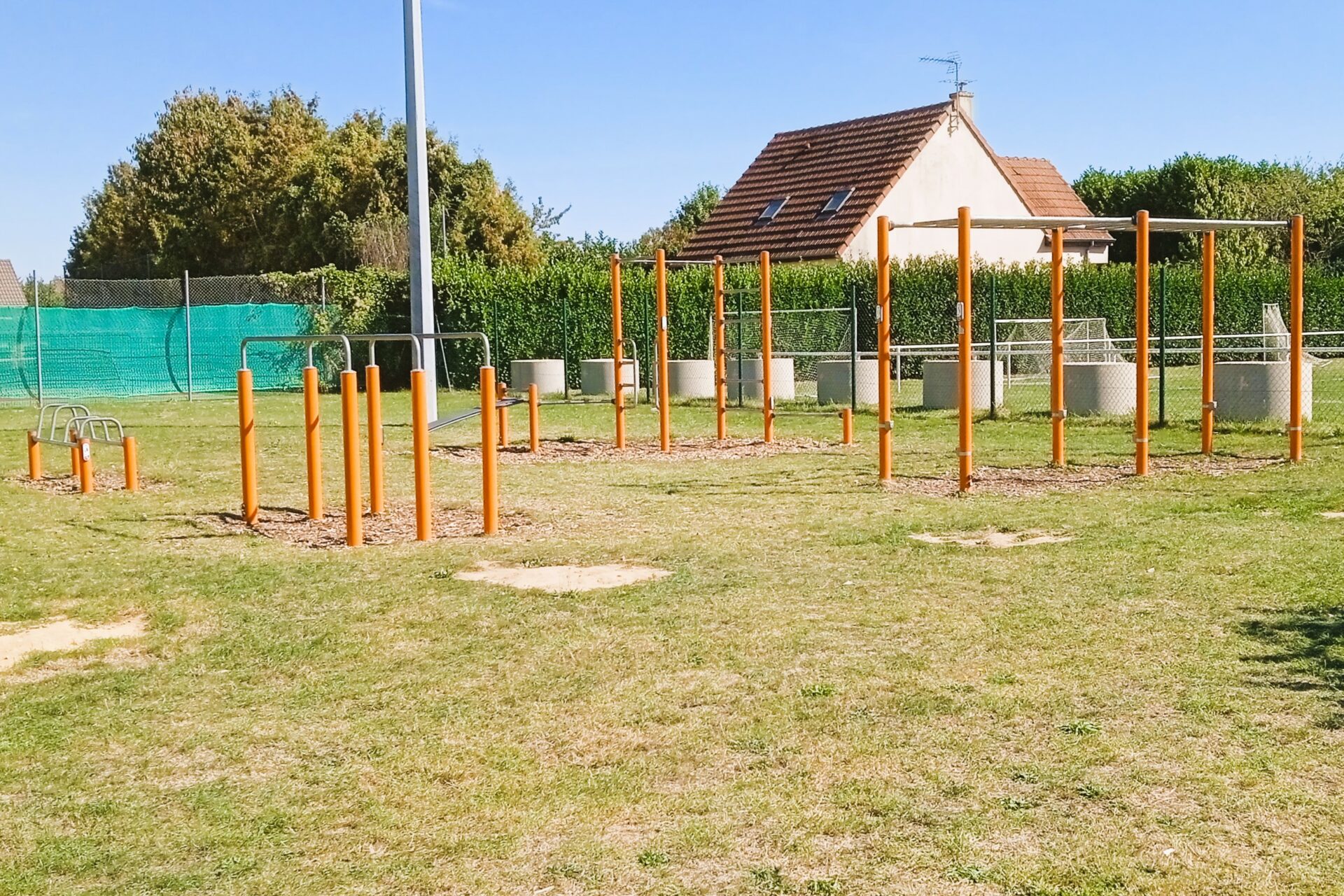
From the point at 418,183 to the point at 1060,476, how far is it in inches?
372

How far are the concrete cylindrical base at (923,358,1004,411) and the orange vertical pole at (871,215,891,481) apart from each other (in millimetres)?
8169

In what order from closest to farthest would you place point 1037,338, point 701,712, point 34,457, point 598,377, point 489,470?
point 701,712
point 489,470
point 34,457
point 598,377
point 1037,338

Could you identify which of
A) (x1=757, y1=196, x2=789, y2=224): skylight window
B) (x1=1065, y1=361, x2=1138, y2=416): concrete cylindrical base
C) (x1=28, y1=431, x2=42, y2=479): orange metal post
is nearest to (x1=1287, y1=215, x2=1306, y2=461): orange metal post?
(x1=1065, y1=361, x2=1138, y2=416): concrete cylindrical base

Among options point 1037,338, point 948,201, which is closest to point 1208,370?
point 1037,338

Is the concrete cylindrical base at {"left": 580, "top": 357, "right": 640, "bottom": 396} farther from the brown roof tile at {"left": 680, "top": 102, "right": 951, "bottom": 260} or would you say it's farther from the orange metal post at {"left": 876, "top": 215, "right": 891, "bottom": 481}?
the orange metal post at {"left": 876, "top": 215, "right": 891, "bottom": 481}

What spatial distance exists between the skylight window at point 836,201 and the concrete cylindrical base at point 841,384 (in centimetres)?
1255

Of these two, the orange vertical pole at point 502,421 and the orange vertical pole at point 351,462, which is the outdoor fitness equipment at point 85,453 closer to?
the orange vertical pole at point 351,462

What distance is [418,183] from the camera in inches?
729

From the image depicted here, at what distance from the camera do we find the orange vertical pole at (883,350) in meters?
12.3

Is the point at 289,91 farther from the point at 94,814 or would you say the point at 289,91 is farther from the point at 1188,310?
the point at 94,814

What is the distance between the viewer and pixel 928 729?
5.10 meters

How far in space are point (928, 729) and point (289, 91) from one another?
55.2 meters

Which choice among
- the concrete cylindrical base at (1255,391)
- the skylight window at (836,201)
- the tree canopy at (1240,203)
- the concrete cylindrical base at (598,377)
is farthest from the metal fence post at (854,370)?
the tree canopy at (1240,203)

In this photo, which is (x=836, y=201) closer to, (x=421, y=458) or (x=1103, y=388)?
(x=1103, y=388)
